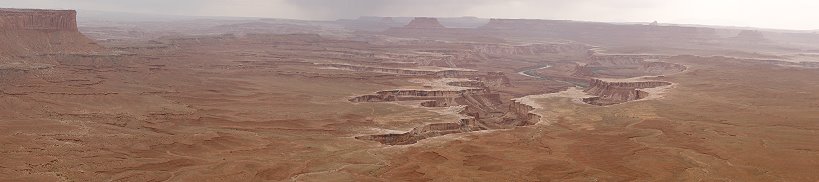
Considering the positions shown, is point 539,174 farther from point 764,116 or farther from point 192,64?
point 192,64

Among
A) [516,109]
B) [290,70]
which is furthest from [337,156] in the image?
[290,70]

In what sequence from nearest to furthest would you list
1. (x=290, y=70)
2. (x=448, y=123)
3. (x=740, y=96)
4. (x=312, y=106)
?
(x=448, y=123), (x=312, y=106), (x=740, y=96), (x=290, y=70)

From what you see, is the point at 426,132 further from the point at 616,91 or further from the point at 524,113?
the point at 616,91

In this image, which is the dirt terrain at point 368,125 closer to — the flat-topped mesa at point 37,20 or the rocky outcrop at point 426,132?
the rocky outcrop at point 426,132

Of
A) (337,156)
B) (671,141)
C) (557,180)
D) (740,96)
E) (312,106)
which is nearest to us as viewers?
(557,180)

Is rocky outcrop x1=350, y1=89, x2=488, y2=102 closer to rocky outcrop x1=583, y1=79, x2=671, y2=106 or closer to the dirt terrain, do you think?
the dirt terrain

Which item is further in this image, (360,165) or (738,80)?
(738,80)

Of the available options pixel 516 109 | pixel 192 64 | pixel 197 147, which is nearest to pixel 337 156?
pixel 197 147
